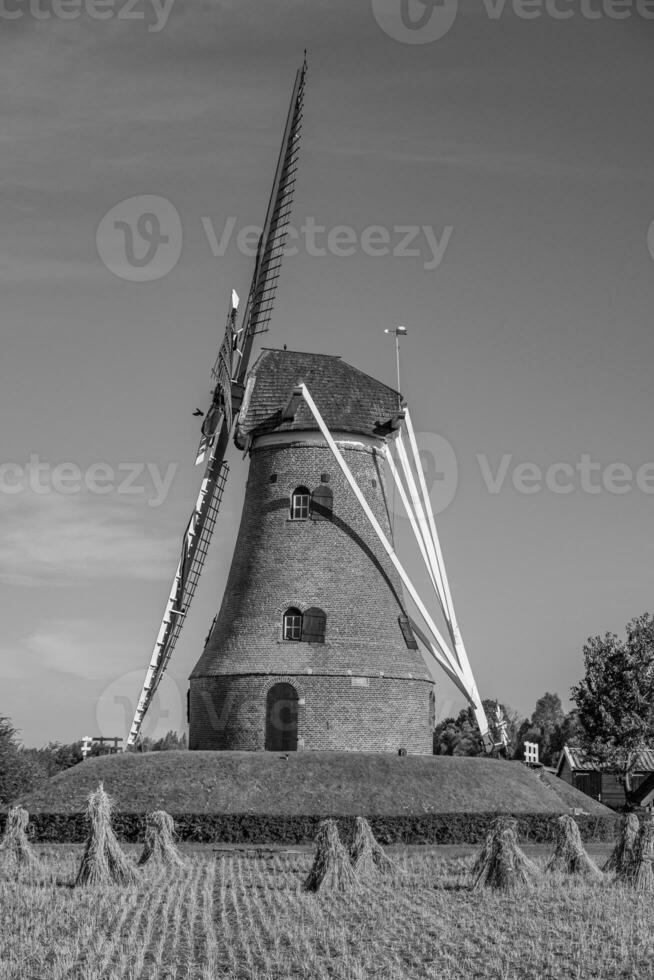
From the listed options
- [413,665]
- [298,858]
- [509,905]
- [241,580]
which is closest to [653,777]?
[413,665]

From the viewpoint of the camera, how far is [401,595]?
44562 mm

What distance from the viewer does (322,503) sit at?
4331 centimetres

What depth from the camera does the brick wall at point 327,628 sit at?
135 feet

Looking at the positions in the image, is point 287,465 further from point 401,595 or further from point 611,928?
point 611,928

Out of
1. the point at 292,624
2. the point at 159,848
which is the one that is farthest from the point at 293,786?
the point at 159,848

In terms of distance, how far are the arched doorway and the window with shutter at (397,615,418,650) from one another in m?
4.90

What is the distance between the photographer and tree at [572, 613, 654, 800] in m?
59.2

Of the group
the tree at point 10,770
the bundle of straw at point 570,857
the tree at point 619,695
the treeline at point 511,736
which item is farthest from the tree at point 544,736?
the bundle of straw at point 570,857

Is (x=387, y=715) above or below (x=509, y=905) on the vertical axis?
above

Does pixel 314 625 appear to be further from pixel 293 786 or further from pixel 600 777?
pixel 600 777

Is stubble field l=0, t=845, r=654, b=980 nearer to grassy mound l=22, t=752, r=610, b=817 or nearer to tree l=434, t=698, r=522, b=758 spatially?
grassy mound l=22, t=752, r=610, b=817

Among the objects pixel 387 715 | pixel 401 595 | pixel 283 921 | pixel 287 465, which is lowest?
pixel 283 921

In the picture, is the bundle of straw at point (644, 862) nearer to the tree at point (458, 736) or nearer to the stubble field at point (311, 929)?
the stubble field at point (311, 929)

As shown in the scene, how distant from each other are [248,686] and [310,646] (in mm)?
2405
